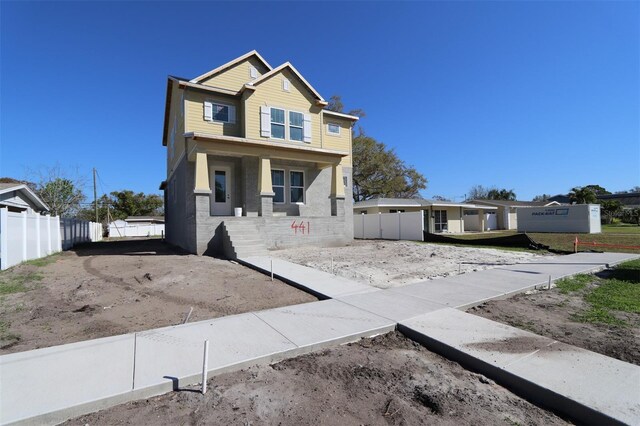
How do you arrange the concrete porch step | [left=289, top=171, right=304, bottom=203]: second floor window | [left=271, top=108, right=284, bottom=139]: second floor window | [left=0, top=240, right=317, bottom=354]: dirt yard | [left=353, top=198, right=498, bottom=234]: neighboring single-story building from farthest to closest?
[left=353, top=198, right=498, bottom=234]: neighboring single-story building
[left=289, top=171, right=304, bottom=203]: second floor window
[left=271, top=108, right=284, bottom=139]: second floor window
the concrete porch step
[left=0, top=240, right=317, bottom=354]: dirt yard

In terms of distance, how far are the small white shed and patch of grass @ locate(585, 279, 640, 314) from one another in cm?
2687

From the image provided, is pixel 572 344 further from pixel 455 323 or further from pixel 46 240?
pixel 46 240

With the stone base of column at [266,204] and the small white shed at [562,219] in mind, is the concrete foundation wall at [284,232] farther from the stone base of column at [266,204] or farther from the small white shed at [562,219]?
the small white shed at [562,219]

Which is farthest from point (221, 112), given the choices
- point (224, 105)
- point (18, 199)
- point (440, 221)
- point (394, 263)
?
point (440, 221)

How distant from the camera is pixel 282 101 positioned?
15820 mm

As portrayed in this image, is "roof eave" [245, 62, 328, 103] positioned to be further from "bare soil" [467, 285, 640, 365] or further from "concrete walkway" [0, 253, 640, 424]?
"bare soil" [467, 285, 640, 365]

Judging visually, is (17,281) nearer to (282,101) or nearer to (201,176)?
(201,176)

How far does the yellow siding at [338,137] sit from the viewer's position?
18.5 meters

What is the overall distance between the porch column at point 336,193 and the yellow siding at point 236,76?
6.45 m

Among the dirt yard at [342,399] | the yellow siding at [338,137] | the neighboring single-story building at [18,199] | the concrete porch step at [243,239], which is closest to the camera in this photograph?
the dirt yard at [342,399]

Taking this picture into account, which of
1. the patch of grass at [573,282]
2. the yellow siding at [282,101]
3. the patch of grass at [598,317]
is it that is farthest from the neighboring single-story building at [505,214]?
the patch of grass at [598,317]

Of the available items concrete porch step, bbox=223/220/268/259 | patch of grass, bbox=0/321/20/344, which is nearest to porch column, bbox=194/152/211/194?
concrete porch step, bbox=223/220/268/259

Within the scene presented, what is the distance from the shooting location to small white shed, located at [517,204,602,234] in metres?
29.0

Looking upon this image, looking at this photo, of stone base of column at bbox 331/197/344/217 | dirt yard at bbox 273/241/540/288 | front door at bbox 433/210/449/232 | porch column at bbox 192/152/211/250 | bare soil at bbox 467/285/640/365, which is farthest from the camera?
front door at bbox 433/210/449/232
